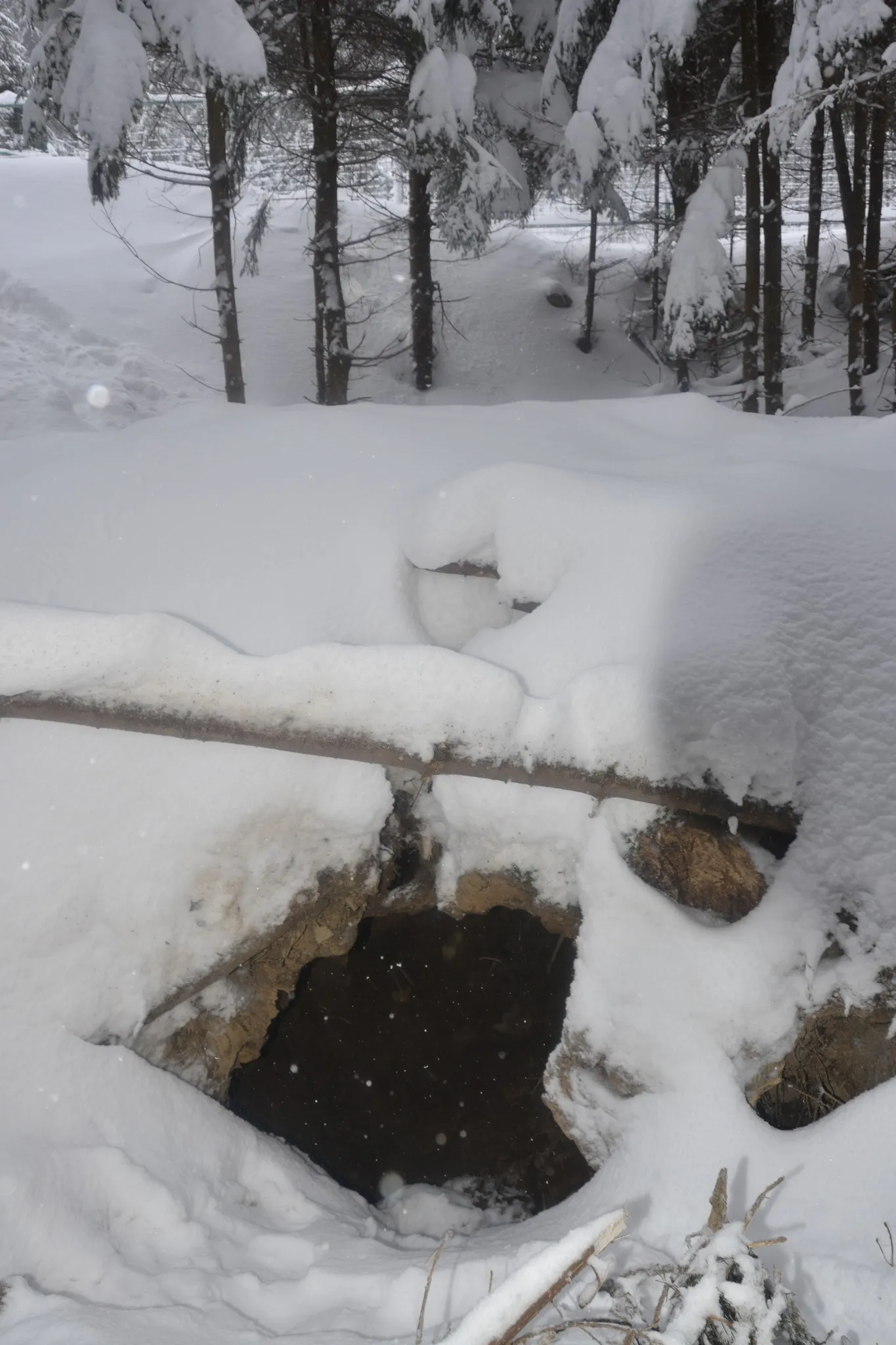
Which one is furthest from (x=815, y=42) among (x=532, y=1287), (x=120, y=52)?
(x=532, y=1287)

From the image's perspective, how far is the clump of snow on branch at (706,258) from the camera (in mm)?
7852

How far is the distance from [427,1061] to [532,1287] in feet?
13.9

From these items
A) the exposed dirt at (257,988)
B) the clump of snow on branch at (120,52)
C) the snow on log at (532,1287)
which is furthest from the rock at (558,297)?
the snow on log at (532,1287)

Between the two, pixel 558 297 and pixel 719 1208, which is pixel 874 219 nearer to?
pixel 558 297

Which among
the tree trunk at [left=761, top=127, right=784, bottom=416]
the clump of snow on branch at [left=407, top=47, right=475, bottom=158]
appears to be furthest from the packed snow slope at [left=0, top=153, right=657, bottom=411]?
the tree trunk at [left=761, top=127, right=784, bottom=416]

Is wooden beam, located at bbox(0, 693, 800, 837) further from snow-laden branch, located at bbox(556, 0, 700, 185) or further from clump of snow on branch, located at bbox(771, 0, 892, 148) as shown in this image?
snow-laden branch, located at bbox(556, 0, 700, 185)

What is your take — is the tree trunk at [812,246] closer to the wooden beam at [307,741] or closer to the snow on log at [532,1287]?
the wooden beam at [307,741]

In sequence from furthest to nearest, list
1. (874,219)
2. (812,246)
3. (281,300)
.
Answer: (281,300)
(812,246)
(874,219)

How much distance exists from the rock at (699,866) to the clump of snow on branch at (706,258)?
22.5 feet

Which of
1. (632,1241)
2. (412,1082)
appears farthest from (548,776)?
(412,1082)

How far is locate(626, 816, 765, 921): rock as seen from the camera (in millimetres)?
3154

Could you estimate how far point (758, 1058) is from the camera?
2.94 metres

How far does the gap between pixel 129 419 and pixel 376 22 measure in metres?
5.66

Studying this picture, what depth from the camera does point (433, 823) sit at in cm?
405
